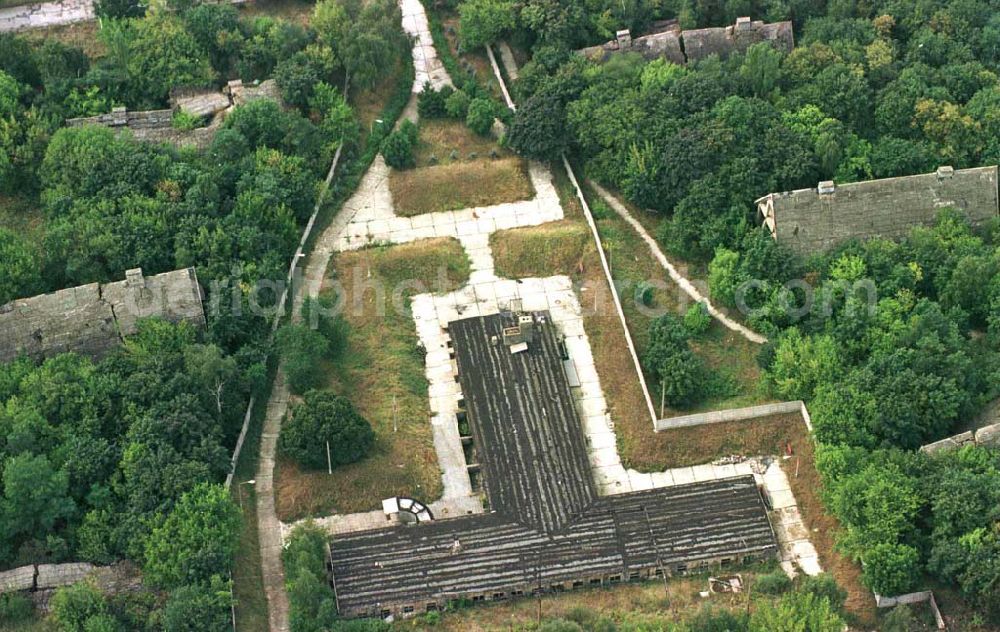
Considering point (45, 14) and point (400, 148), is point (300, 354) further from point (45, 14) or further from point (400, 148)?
point (45, 14)

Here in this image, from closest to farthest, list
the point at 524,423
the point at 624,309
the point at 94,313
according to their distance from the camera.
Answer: the point at 524,423
the point at 94,313
the point at 624,309

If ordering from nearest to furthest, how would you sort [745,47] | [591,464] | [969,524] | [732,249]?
[969,524] < [591,464] < [732,249] < [745,47]

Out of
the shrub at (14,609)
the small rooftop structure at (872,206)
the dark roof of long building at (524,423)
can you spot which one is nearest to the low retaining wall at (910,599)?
the dark roof of long building at (524,423)

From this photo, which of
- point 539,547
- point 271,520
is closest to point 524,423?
point 539,547

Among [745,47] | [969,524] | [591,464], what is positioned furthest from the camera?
[745,47]

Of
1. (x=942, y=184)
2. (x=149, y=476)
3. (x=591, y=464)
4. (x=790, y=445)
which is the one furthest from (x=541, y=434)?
(x=942, y=184)

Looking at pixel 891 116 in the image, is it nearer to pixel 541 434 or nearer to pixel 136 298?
pixel 541 434

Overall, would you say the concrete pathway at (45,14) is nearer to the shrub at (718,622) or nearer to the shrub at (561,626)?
the shrub at (561,626)
